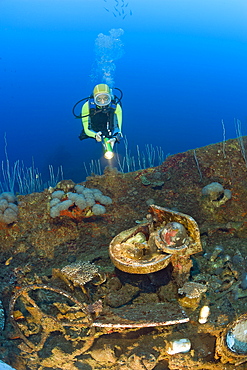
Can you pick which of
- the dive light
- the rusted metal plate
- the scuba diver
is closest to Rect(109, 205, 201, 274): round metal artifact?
the rusted metal plate

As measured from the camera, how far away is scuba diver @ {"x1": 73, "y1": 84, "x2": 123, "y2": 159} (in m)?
8.51

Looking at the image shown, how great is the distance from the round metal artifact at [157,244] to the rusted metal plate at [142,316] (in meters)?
0.58

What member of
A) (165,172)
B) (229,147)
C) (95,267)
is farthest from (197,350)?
(229,147)

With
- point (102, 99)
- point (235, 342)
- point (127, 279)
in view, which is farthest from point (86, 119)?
point (235, 342)

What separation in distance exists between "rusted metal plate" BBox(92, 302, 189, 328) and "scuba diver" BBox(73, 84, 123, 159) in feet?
14.5

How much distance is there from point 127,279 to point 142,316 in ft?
4.38

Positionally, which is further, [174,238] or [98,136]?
[98,136]

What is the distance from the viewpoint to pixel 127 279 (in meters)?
5.97

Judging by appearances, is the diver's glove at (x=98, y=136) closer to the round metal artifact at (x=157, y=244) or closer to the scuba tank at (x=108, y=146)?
the scuba tank at (x=108, y=146)

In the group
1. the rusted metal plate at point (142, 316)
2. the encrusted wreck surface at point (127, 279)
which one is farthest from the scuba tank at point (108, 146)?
the rusted metal plate at point (142, 316)

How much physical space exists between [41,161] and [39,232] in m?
17.9

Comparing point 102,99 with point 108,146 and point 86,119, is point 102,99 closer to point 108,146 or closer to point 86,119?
point 86,119

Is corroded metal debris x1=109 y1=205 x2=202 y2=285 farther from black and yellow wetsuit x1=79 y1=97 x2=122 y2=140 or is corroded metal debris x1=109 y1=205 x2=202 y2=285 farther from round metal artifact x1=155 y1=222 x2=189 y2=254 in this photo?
black and yellow wetsuit x1=79 y1=97 x2=122 y2=140

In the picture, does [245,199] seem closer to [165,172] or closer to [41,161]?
[165,172]
